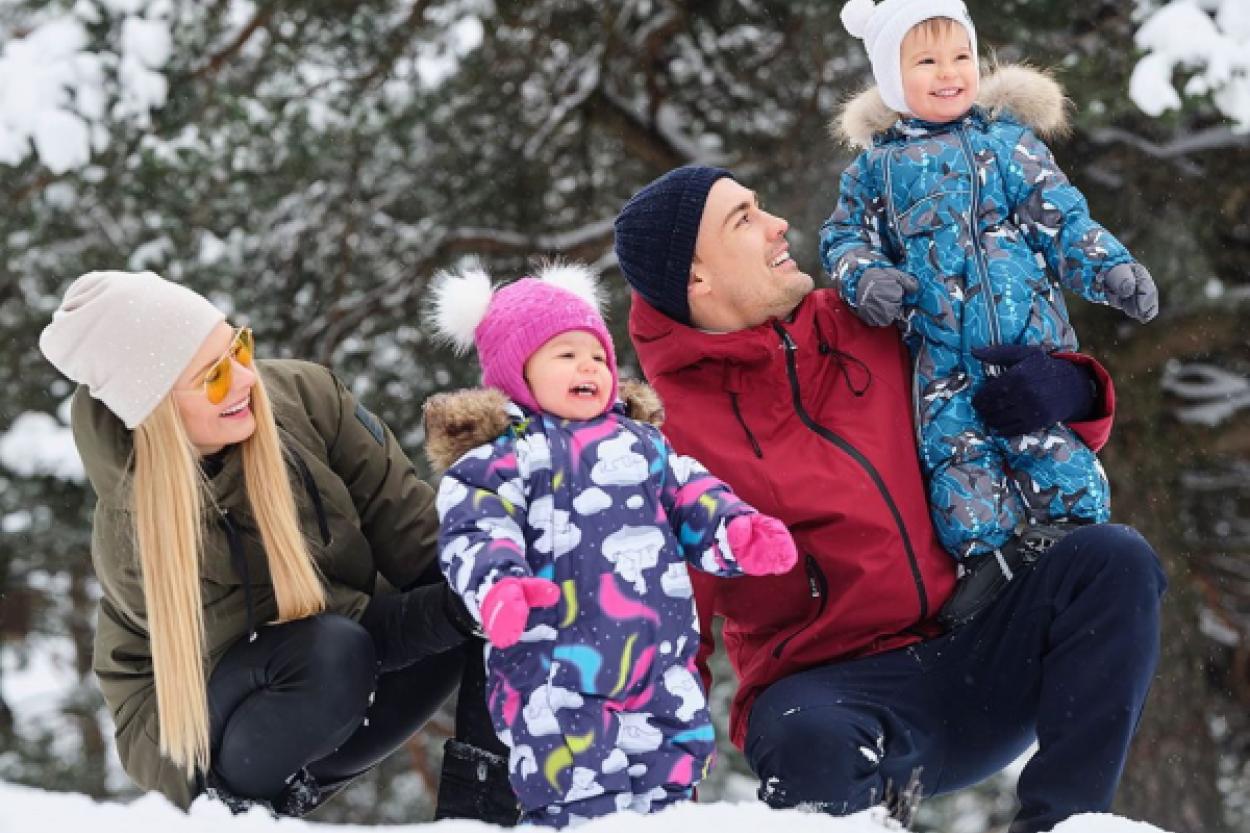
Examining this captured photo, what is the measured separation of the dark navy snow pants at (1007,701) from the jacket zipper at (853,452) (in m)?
0.11

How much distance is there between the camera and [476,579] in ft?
7.62

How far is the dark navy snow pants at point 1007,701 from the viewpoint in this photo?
2494 mm

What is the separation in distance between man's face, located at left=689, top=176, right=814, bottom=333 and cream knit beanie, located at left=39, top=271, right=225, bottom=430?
3.14ft

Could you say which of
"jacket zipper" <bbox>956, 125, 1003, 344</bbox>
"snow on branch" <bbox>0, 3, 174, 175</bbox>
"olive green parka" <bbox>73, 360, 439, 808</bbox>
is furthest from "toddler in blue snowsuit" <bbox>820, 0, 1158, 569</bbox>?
"snow on branch" <bbox>0, 3, 174, 175</bbox>

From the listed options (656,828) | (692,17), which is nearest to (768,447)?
(656,828)

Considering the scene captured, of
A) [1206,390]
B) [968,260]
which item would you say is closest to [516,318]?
[968,260]

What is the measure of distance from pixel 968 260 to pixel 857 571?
2.04 ft

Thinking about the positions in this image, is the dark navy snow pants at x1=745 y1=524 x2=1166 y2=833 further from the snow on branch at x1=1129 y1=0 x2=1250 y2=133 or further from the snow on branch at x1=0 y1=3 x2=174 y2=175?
the snow on branch at x1=0 y1=3 x2=174 y2=175

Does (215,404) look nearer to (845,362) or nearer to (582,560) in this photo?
(582,560)

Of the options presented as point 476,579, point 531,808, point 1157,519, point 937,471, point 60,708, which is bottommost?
point 60,708

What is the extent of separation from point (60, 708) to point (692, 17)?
18.9ft

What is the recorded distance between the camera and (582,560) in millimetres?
2449

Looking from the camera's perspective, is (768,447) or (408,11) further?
(408,11)

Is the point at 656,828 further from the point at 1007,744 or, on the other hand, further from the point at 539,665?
the point at 1007,744
